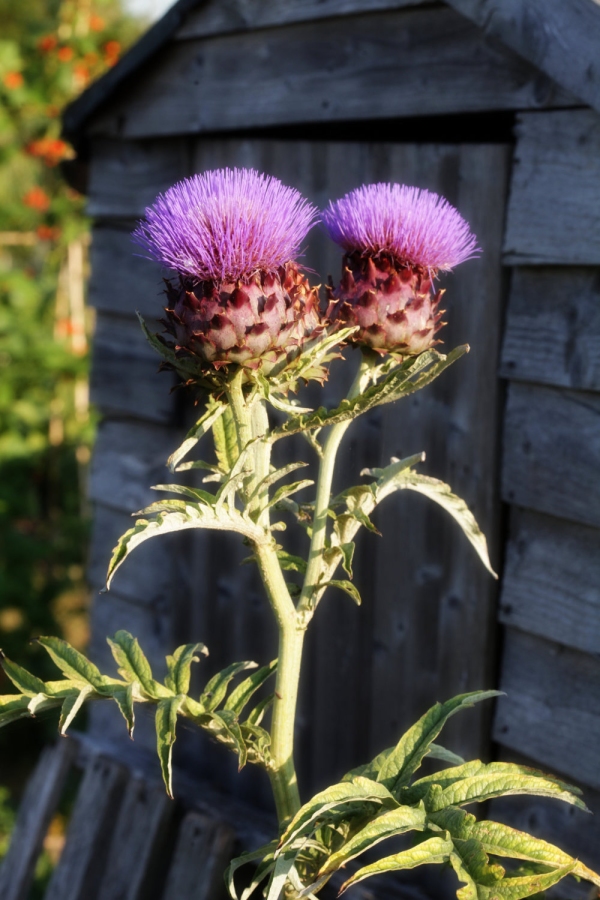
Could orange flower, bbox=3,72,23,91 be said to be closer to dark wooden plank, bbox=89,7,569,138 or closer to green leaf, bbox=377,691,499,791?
dark wooden plank, bbox=89,7,569,138

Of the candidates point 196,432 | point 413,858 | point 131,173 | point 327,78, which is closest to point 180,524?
point 196,432

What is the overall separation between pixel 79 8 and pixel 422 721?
4.10 meters

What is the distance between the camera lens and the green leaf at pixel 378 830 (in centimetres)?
88

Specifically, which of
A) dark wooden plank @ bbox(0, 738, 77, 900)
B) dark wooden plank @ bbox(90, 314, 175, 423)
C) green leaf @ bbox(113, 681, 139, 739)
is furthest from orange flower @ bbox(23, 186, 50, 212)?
green leaf @ bbox(113, 681, 139, 739)

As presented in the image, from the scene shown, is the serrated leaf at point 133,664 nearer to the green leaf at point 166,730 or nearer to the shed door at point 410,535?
the green leaf at point 166,730

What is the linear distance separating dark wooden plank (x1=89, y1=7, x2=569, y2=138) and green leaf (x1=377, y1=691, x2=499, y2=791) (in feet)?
3.86

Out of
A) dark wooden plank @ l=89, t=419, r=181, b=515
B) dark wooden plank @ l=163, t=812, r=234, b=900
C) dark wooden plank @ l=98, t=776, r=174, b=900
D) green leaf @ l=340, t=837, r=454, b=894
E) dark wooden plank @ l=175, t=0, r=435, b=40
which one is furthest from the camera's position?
dark wooden plank @ l=89, t=419, r=181, b=515

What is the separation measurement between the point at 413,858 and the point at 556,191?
125 centimetres

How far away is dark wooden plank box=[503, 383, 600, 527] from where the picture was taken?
1.73 metres

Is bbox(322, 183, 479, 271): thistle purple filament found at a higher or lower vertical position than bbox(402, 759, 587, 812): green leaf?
higher

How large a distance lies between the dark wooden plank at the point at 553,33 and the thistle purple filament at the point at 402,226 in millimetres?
605

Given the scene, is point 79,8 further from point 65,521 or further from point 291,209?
point 291,209

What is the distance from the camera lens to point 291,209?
1001mm

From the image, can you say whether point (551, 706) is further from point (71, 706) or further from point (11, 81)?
point (11, 81)
